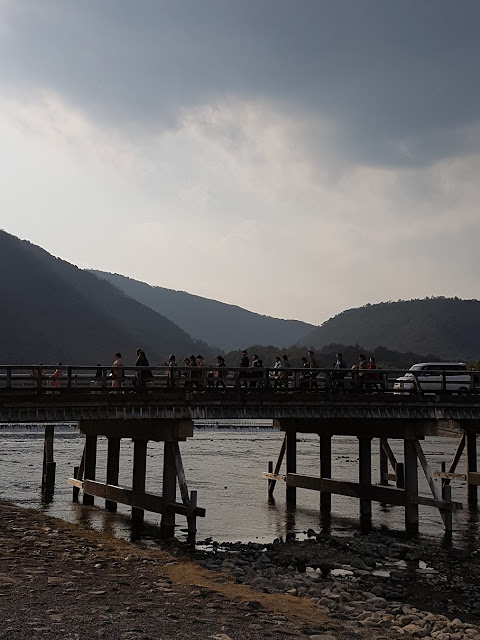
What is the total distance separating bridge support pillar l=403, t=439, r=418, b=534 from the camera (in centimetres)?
2533

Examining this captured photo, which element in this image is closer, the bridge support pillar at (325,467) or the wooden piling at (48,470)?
the bridge support pillar at (325,467)

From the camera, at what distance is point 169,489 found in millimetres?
23328

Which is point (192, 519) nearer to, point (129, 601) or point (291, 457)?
point (129, 601)

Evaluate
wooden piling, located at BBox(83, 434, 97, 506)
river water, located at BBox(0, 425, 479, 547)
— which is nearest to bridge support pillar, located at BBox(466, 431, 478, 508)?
Result: river water, located at BBox(0, 425, 479, 547)

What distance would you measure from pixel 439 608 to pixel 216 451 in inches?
1566

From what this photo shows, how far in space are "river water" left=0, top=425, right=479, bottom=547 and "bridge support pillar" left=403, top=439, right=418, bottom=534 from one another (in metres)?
0.62

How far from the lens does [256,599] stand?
15359mm

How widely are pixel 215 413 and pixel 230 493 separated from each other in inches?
421

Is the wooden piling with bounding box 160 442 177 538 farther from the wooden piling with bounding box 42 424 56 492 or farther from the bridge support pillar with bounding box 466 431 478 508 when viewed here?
the bridge support pillar with bounding box 466 431 478 508

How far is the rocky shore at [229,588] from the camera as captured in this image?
12.6 m

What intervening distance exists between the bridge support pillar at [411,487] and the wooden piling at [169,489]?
298 inches

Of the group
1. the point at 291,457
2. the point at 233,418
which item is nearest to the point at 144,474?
the point at 233,418

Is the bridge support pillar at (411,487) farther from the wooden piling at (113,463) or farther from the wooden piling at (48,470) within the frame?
the wooden piling at (48,470)

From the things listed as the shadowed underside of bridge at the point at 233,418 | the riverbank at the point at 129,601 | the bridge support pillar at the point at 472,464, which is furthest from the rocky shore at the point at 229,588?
the bridge support pillar at the point at 472,464
